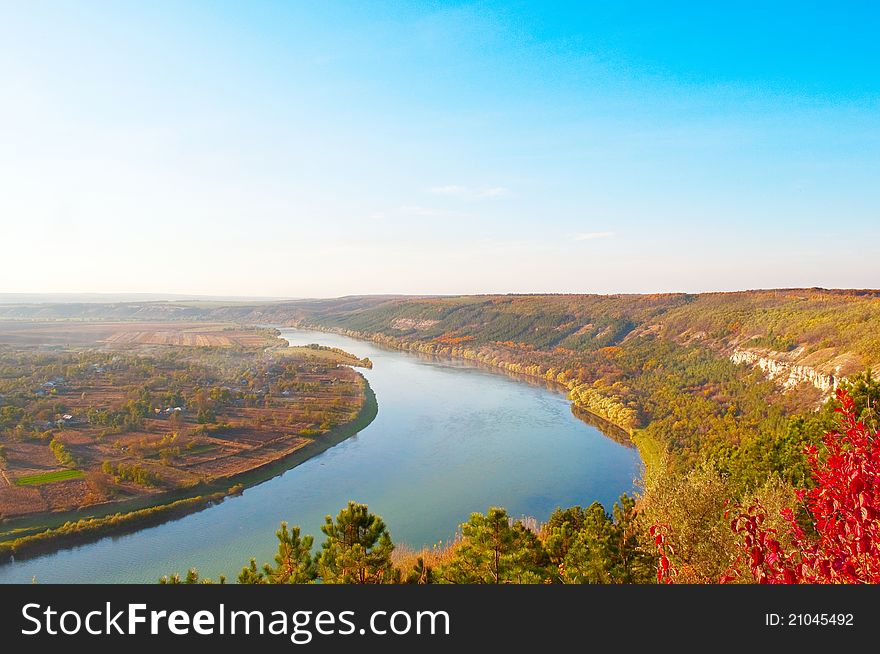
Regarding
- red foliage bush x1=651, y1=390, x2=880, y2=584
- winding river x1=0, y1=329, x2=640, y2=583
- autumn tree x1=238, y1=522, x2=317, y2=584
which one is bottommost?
winding river x1=0, y1=329, x2=640, y2=583

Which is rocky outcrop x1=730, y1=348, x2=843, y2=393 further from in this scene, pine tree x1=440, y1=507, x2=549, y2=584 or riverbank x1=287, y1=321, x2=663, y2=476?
pine tree x1=440, y1=507, x2=549, y2=584

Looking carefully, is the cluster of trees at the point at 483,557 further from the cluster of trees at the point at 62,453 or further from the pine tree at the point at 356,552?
the cluster of trees at the point at 62,453

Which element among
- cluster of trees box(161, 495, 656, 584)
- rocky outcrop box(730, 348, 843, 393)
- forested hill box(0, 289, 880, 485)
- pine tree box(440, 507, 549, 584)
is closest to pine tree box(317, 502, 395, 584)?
cluster of trees box(161, 495, 656, 584)

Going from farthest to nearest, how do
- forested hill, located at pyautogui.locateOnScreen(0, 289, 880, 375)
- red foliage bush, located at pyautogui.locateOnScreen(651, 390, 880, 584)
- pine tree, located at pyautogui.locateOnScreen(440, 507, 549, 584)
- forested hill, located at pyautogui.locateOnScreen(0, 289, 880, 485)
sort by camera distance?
1. forested hill, located at pyautogui.locateOnScreen(0, 289, 880, 375)
2. forested hill, located at pyautogui.locateOnScreen(0, 289, 880, 485)
3. pine tree, located at pyautogui.locateOnScreen(440, 507, 549, 584)
4. red foliage bush, located at pyautogui.locateOnScreen(651, 390, 880, 584)

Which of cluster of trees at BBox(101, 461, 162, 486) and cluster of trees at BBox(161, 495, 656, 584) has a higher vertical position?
cluster of trees at BBox(161, 495, 656, 584)

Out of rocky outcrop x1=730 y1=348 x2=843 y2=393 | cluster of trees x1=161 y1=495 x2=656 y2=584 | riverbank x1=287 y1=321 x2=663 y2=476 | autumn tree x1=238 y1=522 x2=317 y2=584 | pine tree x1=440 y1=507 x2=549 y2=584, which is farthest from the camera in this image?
riverbank x1=287 y1=321 x2=663 y2=476

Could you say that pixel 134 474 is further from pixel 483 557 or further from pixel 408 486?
pixel 483 557

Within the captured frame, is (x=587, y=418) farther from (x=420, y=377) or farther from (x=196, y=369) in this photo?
(x=196, y=369)

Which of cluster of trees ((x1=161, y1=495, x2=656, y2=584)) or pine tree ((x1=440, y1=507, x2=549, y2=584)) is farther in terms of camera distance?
pine tree ((x1=440, y1=507, x2=549, y2=584))
